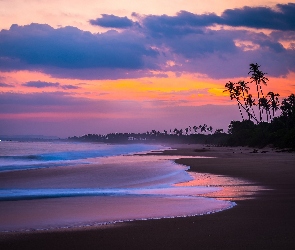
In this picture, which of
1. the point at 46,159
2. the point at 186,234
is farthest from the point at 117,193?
the point at 46,159

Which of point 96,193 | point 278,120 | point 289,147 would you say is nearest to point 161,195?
point 96,193

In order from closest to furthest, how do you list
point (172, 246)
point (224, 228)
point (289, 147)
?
1. point (172, 246)
2. point (224, 228)
3. point (289, 147)

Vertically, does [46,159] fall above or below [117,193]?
below

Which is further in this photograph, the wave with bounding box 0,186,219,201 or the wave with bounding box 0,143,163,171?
the wave with bounding box 0,143,163,171

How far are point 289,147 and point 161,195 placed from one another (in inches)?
1537

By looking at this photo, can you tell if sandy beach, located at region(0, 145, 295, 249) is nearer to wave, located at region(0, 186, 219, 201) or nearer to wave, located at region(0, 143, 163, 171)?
wave, located at region(0, 186, 219, 201)

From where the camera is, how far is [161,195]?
11.6 metres

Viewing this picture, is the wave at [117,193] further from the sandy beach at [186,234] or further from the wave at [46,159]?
the wave at [46,159]

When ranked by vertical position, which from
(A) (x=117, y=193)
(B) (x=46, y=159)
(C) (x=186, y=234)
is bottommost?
(B) (x=46, y=159)

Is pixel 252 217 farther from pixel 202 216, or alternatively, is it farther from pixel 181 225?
pixel 181 225

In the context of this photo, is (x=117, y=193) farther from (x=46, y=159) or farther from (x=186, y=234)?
(x=46, y=159)

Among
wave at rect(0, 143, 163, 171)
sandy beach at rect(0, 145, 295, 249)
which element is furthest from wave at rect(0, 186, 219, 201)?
wave at rect(0, 143, 163, 171)

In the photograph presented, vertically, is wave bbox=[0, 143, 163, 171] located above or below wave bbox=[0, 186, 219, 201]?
below

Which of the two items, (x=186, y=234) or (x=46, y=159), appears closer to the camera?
(x=186, y=234)
